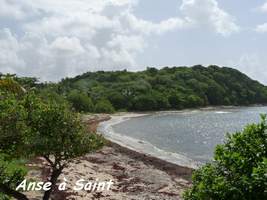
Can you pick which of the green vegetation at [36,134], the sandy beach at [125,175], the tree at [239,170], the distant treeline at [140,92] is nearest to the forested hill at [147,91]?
the distant treeline at [140,92]

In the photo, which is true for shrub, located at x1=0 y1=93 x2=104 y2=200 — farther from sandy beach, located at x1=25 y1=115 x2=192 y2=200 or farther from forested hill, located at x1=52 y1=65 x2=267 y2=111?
forested hill, located at x1=52 y1=65 x2=267 y2=111

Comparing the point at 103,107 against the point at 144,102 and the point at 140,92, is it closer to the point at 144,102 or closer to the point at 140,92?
the point at 144,102

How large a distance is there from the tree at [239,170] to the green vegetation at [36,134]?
7.15 meters

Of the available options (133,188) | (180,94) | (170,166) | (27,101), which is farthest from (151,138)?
(180,94)

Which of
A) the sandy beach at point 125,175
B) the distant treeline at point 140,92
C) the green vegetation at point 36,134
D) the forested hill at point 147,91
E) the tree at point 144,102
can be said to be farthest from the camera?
the tree at point 144,102

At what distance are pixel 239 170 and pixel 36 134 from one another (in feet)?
30.1

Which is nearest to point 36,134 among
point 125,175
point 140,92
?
point 125,175

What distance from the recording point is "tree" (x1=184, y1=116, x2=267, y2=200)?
775cm

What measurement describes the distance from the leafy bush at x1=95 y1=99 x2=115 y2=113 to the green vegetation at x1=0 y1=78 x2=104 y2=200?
11795 centimetres

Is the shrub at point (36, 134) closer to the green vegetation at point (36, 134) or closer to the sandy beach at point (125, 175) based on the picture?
the green vegetation at point (36, 134)

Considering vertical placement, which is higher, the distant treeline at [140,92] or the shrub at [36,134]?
the distant treeline at [140,92]

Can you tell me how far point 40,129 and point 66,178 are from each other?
15347 mm

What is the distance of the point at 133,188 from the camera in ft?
103

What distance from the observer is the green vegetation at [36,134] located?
14.2m
